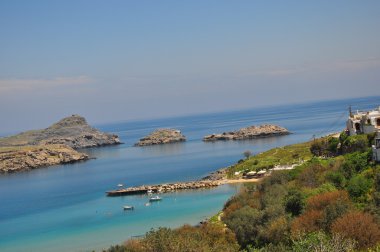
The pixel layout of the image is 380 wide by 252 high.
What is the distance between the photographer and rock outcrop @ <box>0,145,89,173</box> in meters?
129

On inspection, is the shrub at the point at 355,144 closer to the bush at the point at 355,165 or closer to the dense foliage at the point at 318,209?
the dense foliage at the point at 318,209

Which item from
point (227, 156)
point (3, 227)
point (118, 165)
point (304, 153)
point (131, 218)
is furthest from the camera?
point (118, 165)

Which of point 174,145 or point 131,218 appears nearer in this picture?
point 131,218

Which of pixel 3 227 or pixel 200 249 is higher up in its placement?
pixel 200 249

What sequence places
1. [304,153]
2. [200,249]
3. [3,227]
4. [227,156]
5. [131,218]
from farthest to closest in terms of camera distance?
[227,156]
[304,153]
[3,227]
[131,218]
[200,249]

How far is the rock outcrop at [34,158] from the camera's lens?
129 m

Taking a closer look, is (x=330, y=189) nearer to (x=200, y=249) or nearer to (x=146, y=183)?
(x=200, y=249)

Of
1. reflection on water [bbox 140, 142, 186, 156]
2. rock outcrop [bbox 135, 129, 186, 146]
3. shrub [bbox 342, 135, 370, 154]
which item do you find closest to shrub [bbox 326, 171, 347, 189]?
shrub [bbox 342, 135, 370, 154]

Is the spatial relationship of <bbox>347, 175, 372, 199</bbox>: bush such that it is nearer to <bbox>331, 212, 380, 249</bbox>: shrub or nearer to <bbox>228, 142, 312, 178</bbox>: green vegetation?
<bbox>331, 212, 380, 249</bbox>: shrub

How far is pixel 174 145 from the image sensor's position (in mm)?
153625

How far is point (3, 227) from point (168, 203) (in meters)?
20.4

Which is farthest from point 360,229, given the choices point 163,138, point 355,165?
point 163,138

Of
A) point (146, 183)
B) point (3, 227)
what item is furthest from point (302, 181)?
point (146, 183)

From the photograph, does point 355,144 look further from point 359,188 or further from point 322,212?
point 322,212
